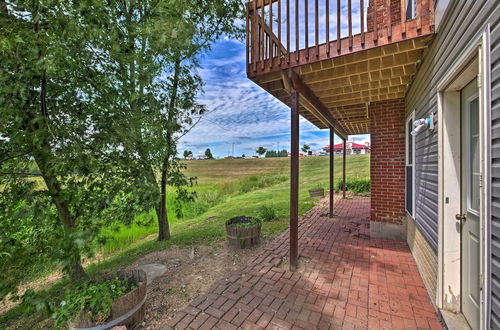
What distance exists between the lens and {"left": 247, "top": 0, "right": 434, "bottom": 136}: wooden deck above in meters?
2.44

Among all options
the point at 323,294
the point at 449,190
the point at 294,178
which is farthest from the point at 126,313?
the point at 449,190

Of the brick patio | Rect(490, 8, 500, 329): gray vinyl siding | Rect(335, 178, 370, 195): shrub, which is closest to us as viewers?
Rect(490, 8, 500, 329): gray vinyl siding

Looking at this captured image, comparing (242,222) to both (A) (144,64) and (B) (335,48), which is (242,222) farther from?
(B) (335,48)

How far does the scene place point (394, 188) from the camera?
4.50 m

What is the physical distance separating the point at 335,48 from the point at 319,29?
347 millimetres

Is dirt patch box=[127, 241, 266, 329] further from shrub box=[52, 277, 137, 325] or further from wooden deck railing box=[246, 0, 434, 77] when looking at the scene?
wooden deck railing box=[246, 0, 434, 77]

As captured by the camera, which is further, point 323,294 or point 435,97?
point 323,294

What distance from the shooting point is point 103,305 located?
6.84 feet

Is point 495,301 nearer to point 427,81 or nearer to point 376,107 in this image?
point 427,81

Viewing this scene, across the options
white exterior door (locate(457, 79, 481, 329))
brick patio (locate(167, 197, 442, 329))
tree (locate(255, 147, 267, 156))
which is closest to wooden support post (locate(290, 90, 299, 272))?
brick patio (locate(167, 197, 442, 329))

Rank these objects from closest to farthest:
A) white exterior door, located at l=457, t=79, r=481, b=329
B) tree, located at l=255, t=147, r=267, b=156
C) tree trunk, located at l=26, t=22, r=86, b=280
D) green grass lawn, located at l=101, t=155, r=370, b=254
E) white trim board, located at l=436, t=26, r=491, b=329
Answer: tree trunk, located at l=26, t=22, r=86, b=280 < white exterior door, located at l=457, t=79, r=481, b=329 < white trim board, located at l=436, t=26, r=491, b=329 < green grass lawn, located at l=101, t=155, r=370, b=254 < tree, located at l=255, t=147, r=267, b=156

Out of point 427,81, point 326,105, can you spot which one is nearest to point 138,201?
point 427,81

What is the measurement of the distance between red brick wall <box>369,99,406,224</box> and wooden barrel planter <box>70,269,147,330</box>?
14.9 feet

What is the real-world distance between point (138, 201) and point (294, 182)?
2228 millimetres
